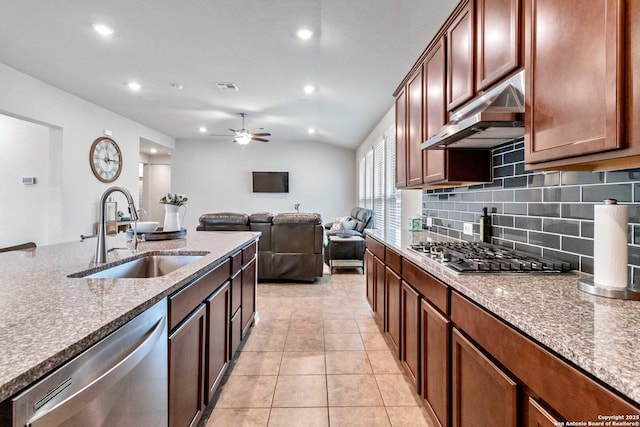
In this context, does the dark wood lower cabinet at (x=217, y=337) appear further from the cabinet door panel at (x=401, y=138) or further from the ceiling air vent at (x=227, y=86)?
the ceiling air vent at (x=227, y=86)

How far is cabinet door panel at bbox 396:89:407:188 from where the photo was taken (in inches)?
115

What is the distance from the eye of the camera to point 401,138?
303 cm

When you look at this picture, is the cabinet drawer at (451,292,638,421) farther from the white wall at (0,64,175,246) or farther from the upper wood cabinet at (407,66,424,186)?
the white wall at (0,64,175,246)

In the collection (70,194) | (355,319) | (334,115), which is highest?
(334,115)

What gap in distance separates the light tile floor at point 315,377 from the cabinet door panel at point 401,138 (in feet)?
4.85

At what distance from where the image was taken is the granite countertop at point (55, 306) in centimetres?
62

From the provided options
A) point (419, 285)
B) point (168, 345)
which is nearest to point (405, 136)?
point (419, 285)

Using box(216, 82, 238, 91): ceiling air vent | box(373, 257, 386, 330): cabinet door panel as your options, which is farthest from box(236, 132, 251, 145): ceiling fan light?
box(373, 257, 386, 330): cabinet door panel

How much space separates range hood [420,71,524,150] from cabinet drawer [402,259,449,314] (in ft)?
2.43

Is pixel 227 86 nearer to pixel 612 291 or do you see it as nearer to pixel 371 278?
pixel 371 278

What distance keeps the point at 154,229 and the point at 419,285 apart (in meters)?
2.07

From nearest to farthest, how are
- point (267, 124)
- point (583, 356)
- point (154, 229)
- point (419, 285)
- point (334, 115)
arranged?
point (583, 356)
point (419, 285)
point (154, 229)
point (334, 115)
point (267, 124)

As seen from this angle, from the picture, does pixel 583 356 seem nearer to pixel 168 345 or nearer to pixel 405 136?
pixel 168 345

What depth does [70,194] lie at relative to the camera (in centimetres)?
483
